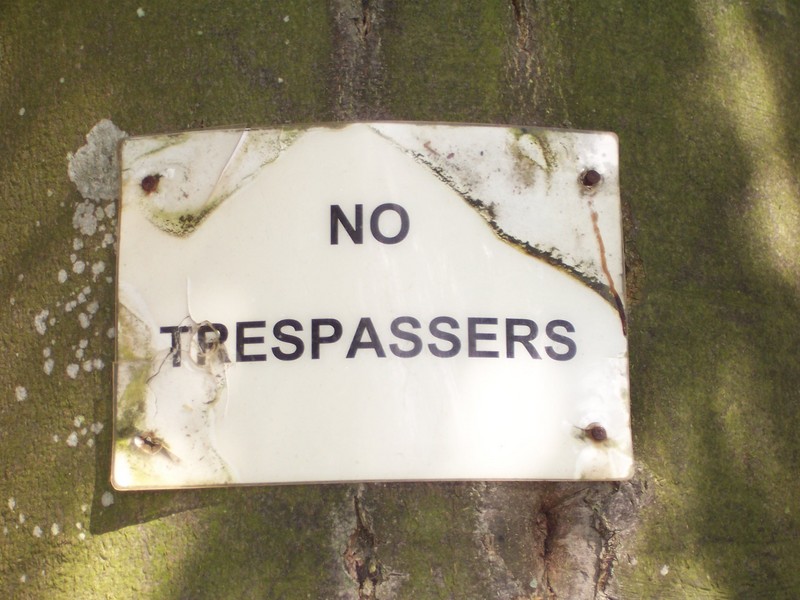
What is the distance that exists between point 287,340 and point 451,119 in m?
0.38

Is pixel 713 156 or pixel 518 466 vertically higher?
pixel 713 156

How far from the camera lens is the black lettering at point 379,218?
3.03 ft

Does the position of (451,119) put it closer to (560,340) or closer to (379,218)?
(379,218)

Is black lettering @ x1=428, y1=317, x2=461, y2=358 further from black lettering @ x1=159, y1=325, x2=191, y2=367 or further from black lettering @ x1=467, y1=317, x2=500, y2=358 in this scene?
black lettering @ x1=159, y1=325, x2=191, y2=367

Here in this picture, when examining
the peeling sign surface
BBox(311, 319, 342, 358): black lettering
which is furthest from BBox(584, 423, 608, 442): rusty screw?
BBox(311, 319, 342, 358): black lettering

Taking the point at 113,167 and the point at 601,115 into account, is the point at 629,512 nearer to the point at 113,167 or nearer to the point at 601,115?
the point at 601,115

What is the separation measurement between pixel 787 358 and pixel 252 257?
76 centimetres

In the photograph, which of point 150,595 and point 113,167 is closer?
point 150,595

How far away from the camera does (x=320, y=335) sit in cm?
92

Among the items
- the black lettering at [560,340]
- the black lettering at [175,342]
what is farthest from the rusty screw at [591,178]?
the black lettering at [175,342]

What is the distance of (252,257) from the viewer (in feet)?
3.06

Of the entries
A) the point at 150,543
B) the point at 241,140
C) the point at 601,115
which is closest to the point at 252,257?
the point at 241,140

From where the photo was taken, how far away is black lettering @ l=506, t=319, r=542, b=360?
35.9 inches

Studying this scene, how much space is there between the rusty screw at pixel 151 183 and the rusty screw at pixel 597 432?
2.25 ft
